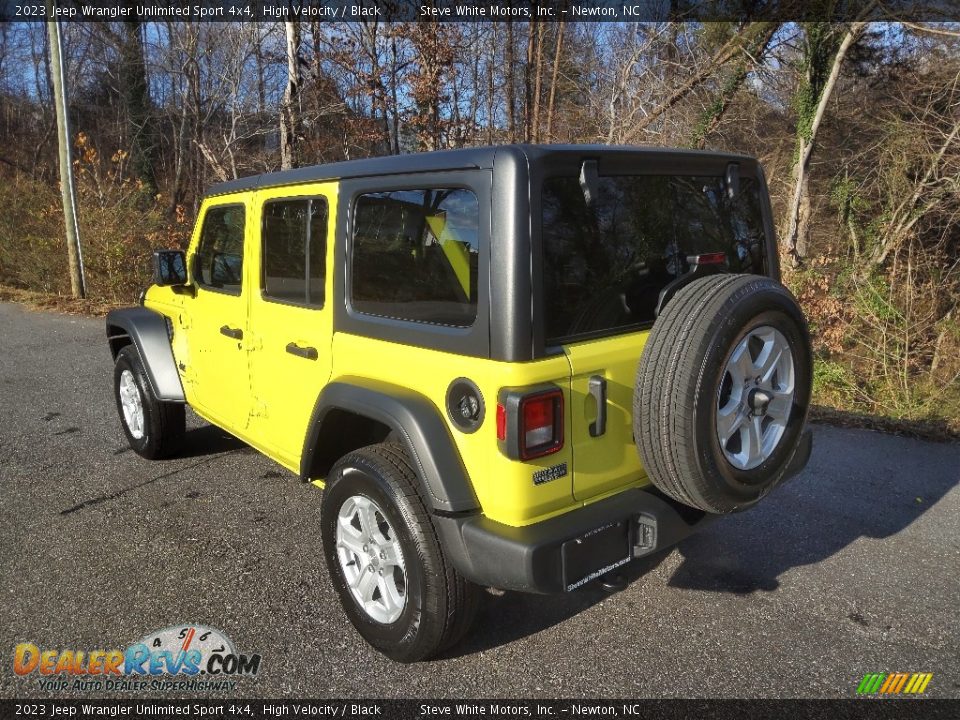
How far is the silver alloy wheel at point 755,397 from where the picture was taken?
7.88 feet

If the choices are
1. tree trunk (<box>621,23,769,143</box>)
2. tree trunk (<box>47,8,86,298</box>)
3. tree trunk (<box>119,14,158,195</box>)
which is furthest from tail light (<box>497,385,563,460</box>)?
tree trunk (<box>119,14,158,195</box>)

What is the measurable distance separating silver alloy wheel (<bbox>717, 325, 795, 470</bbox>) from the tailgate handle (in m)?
0.39

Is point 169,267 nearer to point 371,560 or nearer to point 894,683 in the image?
point 371,560

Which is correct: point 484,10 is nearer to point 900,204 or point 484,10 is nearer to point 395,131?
point 395,131

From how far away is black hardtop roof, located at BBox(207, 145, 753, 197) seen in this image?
7.28 ft

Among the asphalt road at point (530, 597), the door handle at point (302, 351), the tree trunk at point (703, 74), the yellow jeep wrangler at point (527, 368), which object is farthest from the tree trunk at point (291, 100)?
the yellow jeep wrangler at point (527, 368)

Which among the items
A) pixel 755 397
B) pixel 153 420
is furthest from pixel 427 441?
pixel 153 420

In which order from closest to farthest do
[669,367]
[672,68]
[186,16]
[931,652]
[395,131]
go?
1. [669,367]
2. [931,652]
3. [672,68]
4. [395,131]
5. [186,16]

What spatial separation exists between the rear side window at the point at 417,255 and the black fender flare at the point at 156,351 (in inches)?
86.8

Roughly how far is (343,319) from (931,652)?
2.72 m

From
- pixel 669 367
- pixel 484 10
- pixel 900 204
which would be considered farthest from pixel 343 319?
pixel 484 10

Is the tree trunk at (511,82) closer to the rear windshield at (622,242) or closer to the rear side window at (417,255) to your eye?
the rear windshield at (622,242)

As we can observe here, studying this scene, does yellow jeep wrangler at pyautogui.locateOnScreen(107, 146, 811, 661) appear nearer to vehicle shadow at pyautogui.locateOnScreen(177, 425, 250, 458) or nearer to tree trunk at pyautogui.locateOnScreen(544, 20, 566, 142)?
vehicle shadow at pyautogui.locateOnScreen(177, 425, 250, 458)

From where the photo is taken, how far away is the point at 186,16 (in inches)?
668
